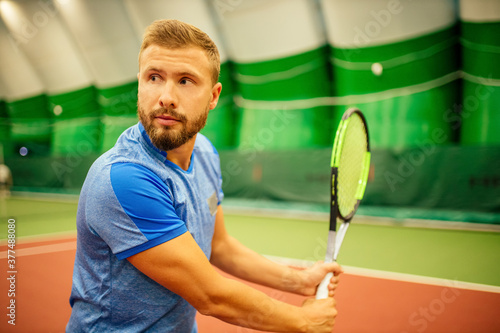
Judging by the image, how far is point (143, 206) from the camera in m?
1.32

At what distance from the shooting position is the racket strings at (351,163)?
A: 2.12m

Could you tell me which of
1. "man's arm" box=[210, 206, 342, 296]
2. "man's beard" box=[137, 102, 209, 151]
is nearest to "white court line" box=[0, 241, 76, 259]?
"man's arm" box=[210, 206, 342, 296]

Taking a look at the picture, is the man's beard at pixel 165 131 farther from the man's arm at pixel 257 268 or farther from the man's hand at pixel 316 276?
the man's hand at pixel 316 276

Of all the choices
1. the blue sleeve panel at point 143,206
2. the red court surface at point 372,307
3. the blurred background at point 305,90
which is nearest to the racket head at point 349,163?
the blue sleeve panel at point 143,206

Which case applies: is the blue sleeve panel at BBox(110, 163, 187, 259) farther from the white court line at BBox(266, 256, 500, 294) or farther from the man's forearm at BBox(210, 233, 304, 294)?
the white court line at BBox(266, 256, 500, 294)

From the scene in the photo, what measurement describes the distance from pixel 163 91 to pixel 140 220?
0.50 m

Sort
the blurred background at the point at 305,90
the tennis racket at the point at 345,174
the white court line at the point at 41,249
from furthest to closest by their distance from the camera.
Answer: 1. the blurred background at the point at 305,90
2. the white court line at the point at 41,249
3. the tennis racket at the point at 345,174

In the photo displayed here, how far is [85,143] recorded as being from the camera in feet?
42.1

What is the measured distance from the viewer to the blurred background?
6539 millimetres

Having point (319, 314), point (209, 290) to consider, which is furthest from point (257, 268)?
point (209, 290)

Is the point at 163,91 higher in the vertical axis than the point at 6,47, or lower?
lower

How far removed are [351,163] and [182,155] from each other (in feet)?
3.68

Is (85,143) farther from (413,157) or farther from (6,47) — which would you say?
(413,157)

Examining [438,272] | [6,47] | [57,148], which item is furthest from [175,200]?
[6,47]
